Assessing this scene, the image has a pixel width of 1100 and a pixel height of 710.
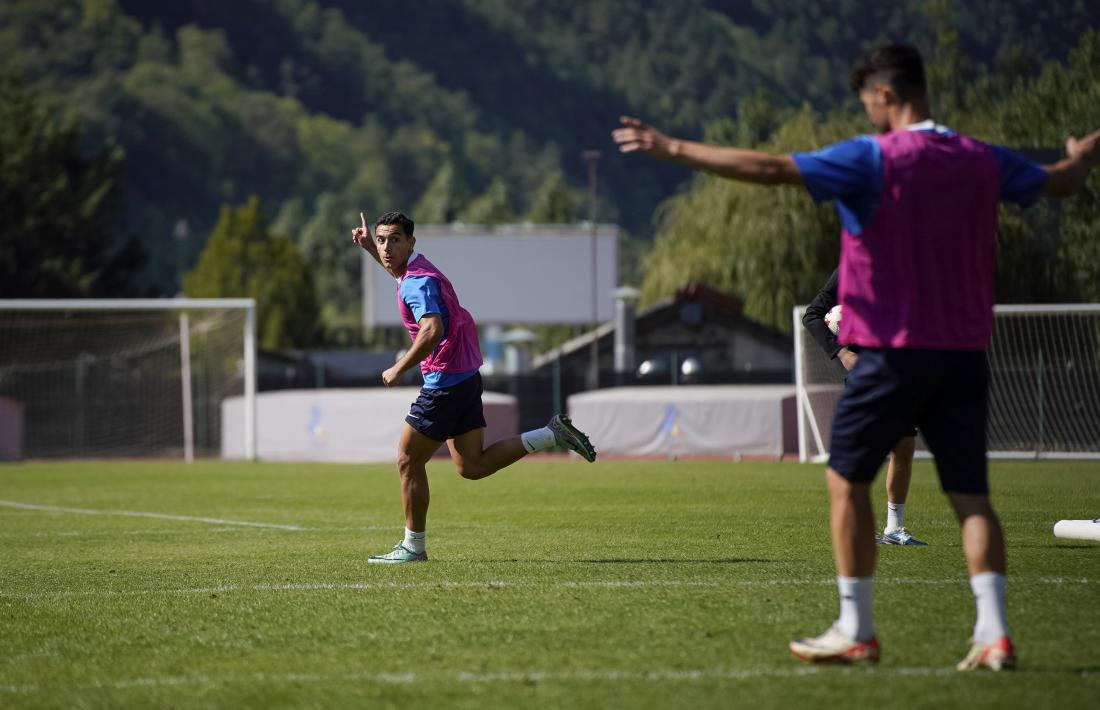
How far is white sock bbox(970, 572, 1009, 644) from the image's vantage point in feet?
18.8

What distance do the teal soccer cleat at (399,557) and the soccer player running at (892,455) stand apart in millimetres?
3066

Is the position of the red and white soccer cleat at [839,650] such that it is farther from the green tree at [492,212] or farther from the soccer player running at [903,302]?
the green tree at [492,212]

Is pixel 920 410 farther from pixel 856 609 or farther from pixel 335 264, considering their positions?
pixel 335 264

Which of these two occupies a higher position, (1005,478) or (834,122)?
(834,122)

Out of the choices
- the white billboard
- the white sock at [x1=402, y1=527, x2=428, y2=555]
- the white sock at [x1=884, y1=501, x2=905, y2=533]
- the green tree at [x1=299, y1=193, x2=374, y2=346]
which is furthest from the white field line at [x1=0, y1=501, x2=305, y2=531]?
the green tree at [x1=299, y1=193, x2=374, y2=346]

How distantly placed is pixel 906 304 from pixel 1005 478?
14.5 metres

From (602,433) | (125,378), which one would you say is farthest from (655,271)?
(602,433)

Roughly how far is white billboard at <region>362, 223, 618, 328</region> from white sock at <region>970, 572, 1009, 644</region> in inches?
2397

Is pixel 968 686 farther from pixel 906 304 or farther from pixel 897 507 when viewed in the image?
pixel 897 507

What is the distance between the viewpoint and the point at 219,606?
7.97 meters

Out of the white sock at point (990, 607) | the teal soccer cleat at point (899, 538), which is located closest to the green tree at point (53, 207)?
the teal soccer cleat at point (899, 538)

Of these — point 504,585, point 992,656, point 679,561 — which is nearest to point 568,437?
point 679,561

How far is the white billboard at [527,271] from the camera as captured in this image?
220 ft

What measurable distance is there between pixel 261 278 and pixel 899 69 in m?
91.8
